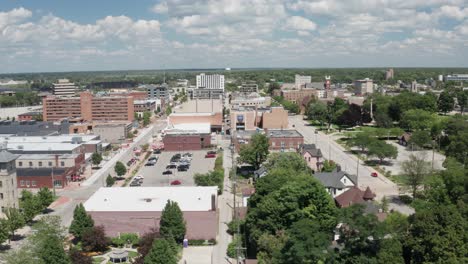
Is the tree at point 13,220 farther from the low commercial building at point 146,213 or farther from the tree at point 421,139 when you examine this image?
the tree at point 421,139

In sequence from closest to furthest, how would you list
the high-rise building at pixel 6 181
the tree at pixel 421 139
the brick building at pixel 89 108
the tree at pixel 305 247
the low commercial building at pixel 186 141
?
the tree at pixel 305 247 < the high-rise building at pixel 6 181 < the tree at pixel 421 139 < the low commercial building at pixel 186 141 < the brick building at pixel 89 108

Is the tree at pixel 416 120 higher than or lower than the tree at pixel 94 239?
higher

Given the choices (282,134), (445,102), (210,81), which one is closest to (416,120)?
(282,134)

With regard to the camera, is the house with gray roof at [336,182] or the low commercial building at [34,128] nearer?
the house with gray roof at [336,182]

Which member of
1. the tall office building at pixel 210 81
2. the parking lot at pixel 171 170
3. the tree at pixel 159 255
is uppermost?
the tall office building at pixel 210 81

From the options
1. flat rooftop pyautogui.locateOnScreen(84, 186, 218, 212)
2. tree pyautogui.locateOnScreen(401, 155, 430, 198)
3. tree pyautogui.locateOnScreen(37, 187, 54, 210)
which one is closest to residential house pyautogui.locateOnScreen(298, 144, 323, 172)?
tree pyautogui.locateOnScreen(401, 155, 430, 198)

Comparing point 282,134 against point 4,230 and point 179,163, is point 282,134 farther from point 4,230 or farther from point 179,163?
point 4,230

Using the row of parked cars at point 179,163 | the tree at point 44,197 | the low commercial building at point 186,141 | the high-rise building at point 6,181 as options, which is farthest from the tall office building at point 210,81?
the high-rise building at point 6,181

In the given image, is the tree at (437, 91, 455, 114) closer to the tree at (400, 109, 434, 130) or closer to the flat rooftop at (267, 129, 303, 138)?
the tree at (400, 109, 434, 130)
